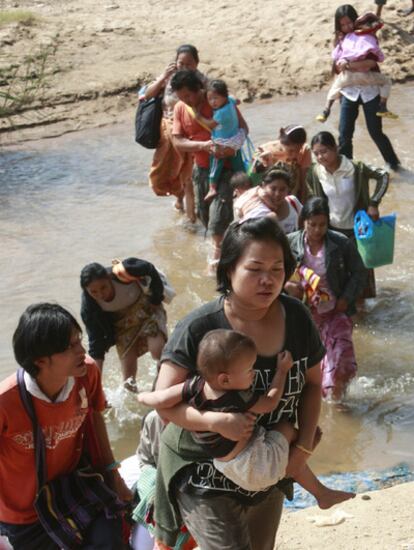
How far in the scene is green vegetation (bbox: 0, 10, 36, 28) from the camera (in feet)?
52.7

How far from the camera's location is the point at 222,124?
7.98m

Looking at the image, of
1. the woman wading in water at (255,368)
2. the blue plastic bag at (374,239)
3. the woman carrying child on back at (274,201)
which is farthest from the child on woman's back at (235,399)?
the blue plastic bag at (374,239)

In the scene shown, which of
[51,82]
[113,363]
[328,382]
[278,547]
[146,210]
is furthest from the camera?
[51,82]

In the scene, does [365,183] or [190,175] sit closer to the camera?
[365,183]

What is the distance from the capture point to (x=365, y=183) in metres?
7.13

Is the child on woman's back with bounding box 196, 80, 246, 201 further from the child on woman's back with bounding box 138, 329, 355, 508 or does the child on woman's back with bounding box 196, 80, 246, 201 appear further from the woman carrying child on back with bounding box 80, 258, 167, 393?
the child on woman's back with bounding box 138, 329, 355, 508

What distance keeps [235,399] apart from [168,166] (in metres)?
6.47

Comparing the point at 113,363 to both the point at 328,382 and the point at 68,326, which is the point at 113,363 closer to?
the point at 328,382

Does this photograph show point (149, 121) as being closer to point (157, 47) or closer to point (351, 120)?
point (351, 120)

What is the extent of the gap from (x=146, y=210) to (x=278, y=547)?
6.75 meters

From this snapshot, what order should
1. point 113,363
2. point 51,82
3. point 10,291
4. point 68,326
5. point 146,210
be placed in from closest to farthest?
point 68,326 < point 113,363 < point 10,291 < point 146,210 < point 51,82

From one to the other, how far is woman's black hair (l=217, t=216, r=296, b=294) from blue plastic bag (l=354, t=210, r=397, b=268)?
144 inches

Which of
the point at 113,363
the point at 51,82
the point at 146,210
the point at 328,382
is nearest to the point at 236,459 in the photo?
the point at 328,382

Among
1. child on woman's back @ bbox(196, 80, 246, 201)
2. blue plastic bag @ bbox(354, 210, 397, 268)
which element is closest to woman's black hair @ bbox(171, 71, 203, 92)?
child on woman's back @ bbox(196, 80, 246, 201)
